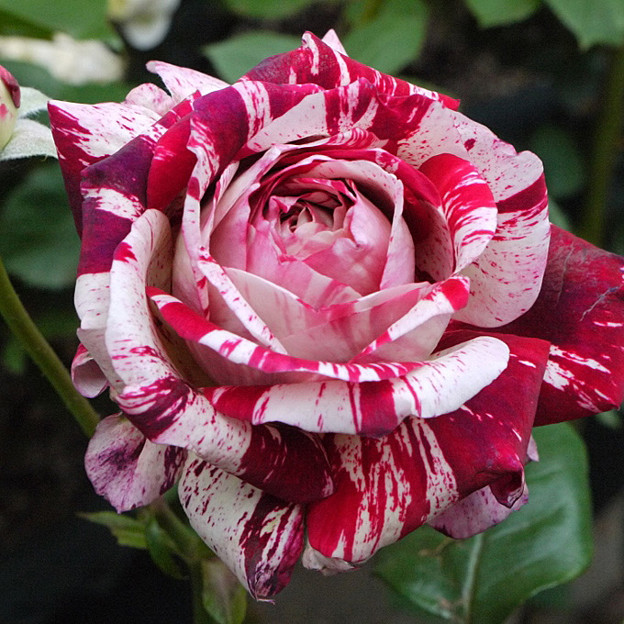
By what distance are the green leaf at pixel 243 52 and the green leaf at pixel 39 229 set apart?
0.63ft

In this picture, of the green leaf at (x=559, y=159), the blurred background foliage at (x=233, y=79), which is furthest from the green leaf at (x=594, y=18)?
the green leaf at (x=559, y=159)

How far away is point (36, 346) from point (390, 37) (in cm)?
52

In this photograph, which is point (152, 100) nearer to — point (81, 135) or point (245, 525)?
point (81, 135)

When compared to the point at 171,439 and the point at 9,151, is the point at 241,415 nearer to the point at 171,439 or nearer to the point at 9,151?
the point at 171,439

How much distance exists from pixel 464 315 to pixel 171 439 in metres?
0.14

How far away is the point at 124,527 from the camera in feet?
1.34

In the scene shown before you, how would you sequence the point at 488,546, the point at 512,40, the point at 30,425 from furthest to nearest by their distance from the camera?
the point at 512,40 → the point at 30,425 → the point at 488,546

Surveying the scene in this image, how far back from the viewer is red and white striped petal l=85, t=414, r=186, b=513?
0.26 metres

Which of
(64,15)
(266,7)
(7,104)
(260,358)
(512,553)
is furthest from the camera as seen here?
(266,7)

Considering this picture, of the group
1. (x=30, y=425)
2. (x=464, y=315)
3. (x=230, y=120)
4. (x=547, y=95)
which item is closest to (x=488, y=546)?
(x=464, y=315)

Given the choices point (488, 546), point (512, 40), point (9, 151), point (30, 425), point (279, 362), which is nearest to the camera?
point (279, 362)

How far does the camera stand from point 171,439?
0.22 m

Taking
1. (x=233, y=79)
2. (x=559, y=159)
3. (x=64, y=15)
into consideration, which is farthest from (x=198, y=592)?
(x=559, y=159)

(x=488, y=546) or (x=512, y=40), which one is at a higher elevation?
(x=512, y=40)
